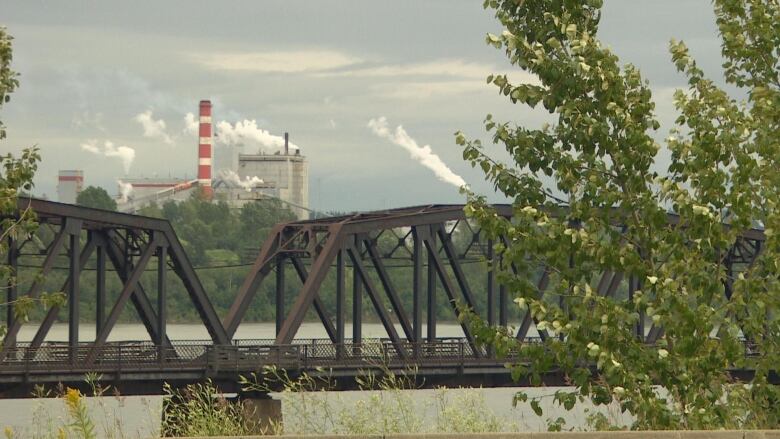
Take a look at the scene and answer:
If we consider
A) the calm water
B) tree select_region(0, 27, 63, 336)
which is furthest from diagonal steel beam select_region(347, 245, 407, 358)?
tree select_region(0, 27, 63, 336)

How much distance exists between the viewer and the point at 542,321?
16859 millimetres

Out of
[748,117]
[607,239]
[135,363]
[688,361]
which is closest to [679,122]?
[748,117]

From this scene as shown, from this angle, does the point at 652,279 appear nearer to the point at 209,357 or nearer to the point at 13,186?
the point at 13,186

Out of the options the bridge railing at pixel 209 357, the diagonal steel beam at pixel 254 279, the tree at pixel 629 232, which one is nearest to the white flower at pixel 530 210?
the tree at pixel 629 232

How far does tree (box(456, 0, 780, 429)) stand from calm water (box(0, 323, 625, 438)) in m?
0.88

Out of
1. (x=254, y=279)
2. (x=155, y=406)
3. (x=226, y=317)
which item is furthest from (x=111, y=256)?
(x=254, y=279)

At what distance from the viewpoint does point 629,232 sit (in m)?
17.7

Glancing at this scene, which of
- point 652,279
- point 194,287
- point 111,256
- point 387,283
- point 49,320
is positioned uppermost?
point 652,279

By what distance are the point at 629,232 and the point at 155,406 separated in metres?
23.9

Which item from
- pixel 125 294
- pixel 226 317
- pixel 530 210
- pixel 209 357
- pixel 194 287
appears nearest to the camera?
pixel 530 210

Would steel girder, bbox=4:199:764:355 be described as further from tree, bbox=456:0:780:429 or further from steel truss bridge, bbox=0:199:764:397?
tree, bbox=456:0:780:429

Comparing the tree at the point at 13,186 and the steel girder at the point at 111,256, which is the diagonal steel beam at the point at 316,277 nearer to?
the steel girder at the point at 111,256

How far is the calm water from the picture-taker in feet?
51.5

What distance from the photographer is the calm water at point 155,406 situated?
15703mm
